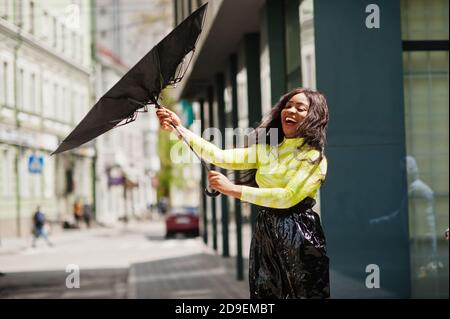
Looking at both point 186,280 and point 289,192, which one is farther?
point 186,280

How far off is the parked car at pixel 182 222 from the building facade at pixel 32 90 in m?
13.2

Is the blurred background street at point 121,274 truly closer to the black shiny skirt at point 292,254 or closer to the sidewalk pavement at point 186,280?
the sidewalk pavement at point 186,280

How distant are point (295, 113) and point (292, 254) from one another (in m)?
0.68

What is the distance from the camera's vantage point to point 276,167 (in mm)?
3971

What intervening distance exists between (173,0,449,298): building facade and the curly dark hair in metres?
3.38

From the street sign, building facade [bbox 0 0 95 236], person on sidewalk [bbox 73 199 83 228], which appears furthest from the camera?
person on sidewalk [bbox 73 199 83 228]

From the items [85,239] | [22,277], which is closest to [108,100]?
[22,277]

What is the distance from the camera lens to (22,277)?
11.8 m

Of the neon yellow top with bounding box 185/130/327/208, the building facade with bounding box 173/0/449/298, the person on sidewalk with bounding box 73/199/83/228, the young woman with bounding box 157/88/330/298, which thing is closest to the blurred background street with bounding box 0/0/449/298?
the building facade with bounding box 173/0/449/298

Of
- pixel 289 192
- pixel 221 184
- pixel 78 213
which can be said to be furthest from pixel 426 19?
pixel 78 213

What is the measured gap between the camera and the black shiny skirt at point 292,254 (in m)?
3.88

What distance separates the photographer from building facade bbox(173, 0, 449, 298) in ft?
24.5

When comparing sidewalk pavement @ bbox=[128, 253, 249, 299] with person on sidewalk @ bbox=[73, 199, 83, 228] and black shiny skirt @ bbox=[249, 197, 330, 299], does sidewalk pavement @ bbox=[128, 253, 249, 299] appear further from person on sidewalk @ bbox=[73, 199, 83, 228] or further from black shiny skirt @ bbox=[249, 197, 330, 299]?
person on sidewalk @ bbox=[73, 199, 83, 228]

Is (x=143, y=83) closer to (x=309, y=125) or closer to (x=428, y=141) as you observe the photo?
(x=309, y=125)
